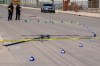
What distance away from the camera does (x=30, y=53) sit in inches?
544

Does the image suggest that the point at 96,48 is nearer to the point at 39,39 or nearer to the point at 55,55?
the point at 55,55

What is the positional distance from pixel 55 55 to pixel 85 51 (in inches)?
63.8

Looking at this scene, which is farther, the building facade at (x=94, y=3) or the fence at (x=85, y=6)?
the building facade at (x=94, y=3)

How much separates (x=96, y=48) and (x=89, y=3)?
197 feet

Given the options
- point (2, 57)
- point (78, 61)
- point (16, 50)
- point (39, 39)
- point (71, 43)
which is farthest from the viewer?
point (39, 39)

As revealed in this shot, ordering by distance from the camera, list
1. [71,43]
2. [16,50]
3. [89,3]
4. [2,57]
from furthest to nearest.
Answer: [89,3] < [71,43] < [16,50] < [2,57]

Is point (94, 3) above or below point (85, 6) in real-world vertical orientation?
above

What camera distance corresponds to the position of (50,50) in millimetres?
14617

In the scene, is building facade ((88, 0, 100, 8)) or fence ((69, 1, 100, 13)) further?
building facade ((88, 0, 100, 8))

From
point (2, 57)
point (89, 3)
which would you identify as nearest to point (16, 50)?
point (2, 57)

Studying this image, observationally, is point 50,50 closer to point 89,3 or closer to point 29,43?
point 29,43

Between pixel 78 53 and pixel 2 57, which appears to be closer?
pixel 2 57

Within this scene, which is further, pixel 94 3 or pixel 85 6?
pixel 94 3

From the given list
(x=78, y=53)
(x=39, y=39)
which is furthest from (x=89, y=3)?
(x=78, y=53)
